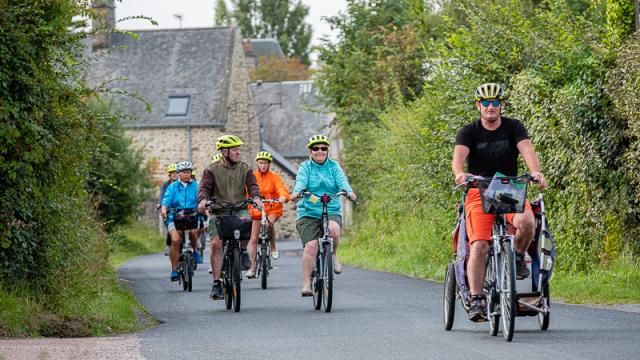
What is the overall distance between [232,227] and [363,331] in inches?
143

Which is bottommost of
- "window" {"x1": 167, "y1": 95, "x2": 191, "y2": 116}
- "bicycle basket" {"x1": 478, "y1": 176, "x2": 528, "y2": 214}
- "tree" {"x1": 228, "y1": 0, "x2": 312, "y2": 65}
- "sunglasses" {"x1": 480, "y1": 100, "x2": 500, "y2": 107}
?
"bicycle basket" {"x1": 478, "y1": 176, "x2": 528, "y2": 214}

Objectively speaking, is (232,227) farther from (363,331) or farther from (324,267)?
(363,331)

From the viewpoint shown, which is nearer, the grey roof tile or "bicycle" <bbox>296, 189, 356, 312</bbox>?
"bicycle" <bbox>296, 189, 356, 312</bbox>

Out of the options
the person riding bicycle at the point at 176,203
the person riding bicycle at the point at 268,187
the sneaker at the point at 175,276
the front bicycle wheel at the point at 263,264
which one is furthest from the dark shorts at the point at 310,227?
the sneaker at the point at 175,276

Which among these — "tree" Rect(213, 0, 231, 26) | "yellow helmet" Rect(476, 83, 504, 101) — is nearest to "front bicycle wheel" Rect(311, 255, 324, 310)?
"yellow helmet" Rect(476, 83, 504, 101)

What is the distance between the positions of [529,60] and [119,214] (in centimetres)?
2175

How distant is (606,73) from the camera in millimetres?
17156

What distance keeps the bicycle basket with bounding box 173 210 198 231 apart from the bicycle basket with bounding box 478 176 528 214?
32.4ft

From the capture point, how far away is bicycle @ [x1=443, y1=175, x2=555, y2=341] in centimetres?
1047

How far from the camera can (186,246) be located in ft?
65.2

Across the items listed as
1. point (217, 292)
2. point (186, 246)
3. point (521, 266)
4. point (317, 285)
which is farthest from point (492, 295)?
point (186, 246)

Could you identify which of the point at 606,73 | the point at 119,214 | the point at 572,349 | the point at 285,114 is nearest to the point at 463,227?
the point at 572,349

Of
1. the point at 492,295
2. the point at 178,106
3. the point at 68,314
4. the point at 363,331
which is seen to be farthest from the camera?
the point at 178,106

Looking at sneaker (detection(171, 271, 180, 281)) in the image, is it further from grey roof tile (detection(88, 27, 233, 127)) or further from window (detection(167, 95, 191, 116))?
window (detection(167, 95, 191, 116))
